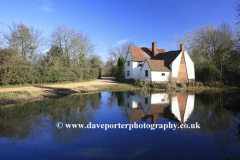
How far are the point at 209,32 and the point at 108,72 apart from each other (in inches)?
1137

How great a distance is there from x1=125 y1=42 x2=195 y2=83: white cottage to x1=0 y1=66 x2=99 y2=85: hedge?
10558mm

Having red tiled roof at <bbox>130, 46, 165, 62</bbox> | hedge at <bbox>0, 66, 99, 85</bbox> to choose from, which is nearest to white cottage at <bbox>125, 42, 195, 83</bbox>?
red tiled roof at <bbox>130, 46, 165, 62</bbox>

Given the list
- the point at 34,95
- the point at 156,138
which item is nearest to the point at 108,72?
the point at 34,95

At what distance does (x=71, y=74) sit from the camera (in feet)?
87.5

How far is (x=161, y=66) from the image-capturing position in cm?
2800

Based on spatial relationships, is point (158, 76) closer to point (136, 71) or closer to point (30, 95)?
point (136, 71)

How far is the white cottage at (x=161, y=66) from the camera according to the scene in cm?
2728

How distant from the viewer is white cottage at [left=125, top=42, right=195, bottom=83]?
27.3 meters

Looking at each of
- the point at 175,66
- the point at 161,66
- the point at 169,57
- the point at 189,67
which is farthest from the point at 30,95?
the point at 189,67

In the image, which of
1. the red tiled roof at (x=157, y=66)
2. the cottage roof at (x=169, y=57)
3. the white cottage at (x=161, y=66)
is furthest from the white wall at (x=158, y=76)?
the cottage roof at (x=169, y=57)

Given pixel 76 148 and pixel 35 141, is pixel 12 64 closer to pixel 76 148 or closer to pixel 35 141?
pixel 35 141

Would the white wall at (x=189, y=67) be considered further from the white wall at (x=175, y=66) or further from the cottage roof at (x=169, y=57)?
the cottage roof at (x=169, y=57)

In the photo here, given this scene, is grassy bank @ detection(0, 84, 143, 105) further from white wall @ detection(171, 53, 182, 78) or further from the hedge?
white wall @ detection(171, 53, 182, 78)

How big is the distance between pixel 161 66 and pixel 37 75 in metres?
19.6
